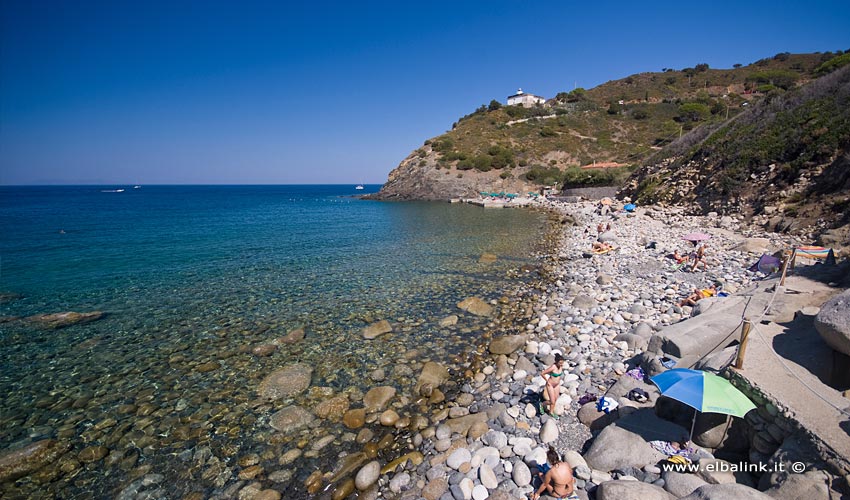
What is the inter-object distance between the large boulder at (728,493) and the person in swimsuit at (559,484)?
152 cm

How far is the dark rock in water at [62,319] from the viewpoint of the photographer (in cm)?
1372

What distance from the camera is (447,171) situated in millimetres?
74438

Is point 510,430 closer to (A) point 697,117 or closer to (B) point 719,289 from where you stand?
(B) point 719,289

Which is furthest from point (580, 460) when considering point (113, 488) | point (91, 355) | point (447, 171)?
point (447, 171)

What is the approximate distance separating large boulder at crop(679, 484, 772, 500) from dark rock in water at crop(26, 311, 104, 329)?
1943cm

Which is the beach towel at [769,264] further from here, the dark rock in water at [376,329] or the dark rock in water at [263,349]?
the dark rock in water at [263,349]

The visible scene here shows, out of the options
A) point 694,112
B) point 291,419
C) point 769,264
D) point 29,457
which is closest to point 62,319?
point 29,457

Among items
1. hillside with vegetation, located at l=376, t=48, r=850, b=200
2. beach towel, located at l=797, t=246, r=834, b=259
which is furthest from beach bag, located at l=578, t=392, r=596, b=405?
hillside with vegetation, located at l=376, t=48, r=850, b=200

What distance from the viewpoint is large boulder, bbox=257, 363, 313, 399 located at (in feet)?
30.9

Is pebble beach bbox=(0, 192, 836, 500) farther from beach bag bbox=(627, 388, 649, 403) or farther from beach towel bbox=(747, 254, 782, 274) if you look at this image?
beach towel bbox=(747, 254, 782, 274)

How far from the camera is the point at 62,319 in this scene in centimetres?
1404

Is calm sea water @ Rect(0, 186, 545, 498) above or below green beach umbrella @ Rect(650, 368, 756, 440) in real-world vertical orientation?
below

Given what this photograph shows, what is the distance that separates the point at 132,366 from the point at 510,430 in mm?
11285

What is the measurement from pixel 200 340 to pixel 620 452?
1294cm
